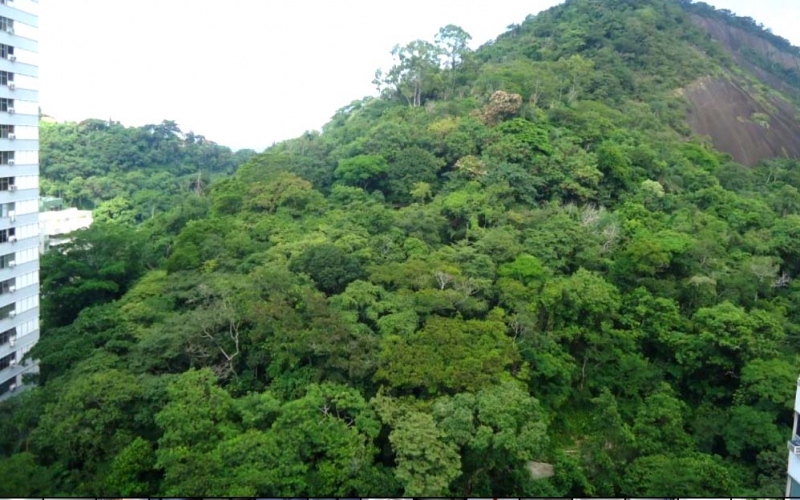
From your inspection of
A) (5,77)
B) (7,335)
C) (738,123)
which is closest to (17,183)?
(5,77)

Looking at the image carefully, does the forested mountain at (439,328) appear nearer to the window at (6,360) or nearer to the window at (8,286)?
the window at (6,360)

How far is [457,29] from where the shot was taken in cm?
2998

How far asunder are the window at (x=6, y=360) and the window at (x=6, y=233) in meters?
2.72

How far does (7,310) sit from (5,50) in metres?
6.00

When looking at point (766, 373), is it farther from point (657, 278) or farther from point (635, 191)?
point (635, 191)

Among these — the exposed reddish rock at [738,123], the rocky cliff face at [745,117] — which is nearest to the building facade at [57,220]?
the exposed reddish rock at [738,123]

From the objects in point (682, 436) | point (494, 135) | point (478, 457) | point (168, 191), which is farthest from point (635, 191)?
point (168, 191)

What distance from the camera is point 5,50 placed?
14016 mm

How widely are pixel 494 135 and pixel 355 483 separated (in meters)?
15.0

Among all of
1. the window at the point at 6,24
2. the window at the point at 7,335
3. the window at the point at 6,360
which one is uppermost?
the window at the point at 6,24

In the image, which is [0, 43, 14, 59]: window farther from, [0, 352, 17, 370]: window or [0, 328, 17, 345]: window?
[0, 352, 17, 370]: window

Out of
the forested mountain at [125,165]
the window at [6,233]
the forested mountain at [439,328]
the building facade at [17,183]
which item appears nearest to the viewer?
the forested mountain at [439,328]

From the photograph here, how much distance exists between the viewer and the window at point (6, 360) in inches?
564

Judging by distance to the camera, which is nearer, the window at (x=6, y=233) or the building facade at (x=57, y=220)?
the window at (x=6, y=233)
